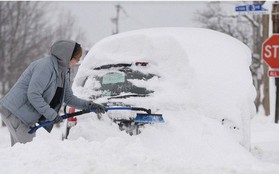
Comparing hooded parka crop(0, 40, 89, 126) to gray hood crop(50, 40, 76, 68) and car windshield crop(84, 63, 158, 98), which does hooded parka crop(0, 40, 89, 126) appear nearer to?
gray hood crop(50, 40, 76, 68)

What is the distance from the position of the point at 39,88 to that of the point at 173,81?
1.53 metres

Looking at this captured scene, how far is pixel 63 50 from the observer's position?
4301 millimetres

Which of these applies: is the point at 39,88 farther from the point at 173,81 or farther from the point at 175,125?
the point at 173,81


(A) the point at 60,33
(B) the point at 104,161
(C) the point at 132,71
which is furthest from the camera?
(A) the point at 60,33

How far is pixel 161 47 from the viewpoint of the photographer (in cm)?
503

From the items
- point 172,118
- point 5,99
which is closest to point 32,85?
point 5,99

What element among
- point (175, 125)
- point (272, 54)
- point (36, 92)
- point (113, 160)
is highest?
point (36, 92)

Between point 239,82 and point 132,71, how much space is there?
1.27 m

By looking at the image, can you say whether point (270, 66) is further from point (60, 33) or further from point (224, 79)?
point (60, 33)

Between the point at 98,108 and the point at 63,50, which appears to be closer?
the point at 63,50

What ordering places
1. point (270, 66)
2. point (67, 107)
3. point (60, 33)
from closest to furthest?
1. point (67, 107)
2. point (270, 66)
3. point (60, 33)

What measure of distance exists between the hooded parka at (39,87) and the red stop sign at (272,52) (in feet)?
20.8

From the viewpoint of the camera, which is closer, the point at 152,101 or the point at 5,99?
the point at 5,99

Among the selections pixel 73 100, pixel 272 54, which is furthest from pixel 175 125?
pixel 272 54
